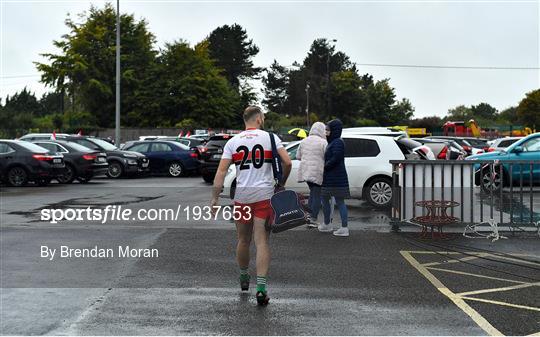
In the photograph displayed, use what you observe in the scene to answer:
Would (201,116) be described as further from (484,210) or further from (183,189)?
(484,210)

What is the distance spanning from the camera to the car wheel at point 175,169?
26250mm

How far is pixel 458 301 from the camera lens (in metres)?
6.71

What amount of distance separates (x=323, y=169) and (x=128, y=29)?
55625 mm

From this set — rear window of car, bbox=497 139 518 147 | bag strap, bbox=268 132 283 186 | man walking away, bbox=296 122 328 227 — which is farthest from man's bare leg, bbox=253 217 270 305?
rear window of car, bbox=497 139 518 147

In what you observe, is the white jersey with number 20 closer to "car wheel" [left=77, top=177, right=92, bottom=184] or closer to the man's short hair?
the man's short hair

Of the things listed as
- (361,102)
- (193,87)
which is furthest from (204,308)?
(361,102)

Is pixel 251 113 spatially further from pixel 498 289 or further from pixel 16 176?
pixel 16 176

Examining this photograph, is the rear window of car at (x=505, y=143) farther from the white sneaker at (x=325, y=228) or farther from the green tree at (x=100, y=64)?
the green tree at (x=100, y=64)

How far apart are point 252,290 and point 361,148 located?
8387 mm

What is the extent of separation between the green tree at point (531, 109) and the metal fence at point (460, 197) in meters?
66.6

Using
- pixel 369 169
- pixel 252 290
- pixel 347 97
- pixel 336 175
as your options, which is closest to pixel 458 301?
pixel 252 290

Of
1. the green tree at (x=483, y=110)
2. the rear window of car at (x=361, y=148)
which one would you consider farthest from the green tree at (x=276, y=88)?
the rear window of car at (x=361, y=148)

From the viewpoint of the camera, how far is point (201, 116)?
6209cm

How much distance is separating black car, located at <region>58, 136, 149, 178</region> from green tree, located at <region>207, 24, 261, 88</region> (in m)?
62.9
